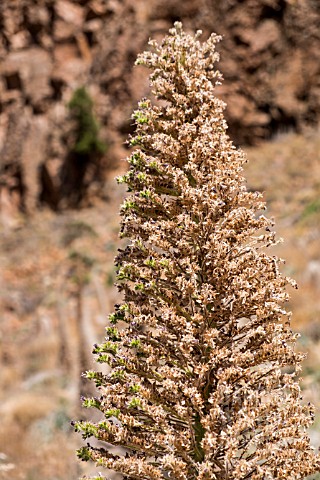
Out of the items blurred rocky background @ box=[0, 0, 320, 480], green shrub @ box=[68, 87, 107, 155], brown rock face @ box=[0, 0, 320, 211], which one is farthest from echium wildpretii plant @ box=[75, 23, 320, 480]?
green shrub @ box=[68, 87, 107, 155]

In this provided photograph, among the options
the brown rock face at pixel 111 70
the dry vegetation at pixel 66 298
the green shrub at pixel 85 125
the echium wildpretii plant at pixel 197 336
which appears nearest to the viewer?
the echium wildpretii plant at pixel 197 336

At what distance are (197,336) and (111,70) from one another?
3646cm

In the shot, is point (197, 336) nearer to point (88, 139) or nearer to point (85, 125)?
point (88, 139)

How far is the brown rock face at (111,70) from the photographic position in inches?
1387

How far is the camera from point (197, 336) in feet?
17.3

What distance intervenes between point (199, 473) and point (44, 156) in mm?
38319

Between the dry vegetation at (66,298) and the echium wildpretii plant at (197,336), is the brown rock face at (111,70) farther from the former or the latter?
the echium wildpretii plant at (197,336)

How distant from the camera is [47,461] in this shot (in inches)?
637

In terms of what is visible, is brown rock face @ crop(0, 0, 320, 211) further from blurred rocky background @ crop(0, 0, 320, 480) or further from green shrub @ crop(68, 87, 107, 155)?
green shrub @ crop(68, 87, 107, 155)

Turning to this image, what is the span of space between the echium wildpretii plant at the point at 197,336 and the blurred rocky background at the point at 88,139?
51.7ft

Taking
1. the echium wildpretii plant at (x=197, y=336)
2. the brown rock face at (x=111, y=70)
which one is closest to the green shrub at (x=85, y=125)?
the brown rock face at (x=111, y=70)

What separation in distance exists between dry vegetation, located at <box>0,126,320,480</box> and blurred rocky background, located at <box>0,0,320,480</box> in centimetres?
11

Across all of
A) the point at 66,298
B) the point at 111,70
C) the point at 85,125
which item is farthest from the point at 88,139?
the point at 66,298

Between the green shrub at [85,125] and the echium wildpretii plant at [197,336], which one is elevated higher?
the green shrub at [85,125]
